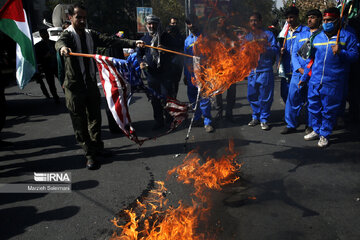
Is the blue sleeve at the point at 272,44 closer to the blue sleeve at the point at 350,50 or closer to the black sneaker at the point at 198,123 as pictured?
the blue sleeve at the point at 350,50

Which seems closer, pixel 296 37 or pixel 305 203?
pixel 305 203

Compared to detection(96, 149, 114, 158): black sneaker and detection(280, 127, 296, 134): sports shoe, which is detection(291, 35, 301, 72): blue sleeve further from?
detection(96, 149, 114, 158): black sneaker

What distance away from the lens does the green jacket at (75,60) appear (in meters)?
3.90

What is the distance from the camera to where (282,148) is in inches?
189

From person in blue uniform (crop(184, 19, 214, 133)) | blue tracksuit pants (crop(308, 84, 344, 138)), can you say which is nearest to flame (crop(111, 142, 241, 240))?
person in blue uniform (crop(184, 19, 214, 133))

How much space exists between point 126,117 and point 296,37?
3.95m

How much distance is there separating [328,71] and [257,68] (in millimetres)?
1558

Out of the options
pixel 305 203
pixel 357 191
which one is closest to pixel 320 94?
pixel 357 191

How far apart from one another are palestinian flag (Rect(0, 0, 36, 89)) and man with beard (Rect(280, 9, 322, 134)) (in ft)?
15.8

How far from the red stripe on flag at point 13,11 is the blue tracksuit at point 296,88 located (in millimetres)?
5030

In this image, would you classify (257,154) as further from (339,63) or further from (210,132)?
(339,63)

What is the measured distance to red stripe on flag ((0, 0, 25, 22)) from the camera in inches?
167

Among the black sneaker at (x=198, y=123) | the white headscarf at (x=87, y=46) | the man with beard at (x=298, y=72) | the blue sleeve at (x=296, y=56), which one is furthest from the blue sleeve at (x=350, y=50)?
the white headscarf at (x=87, y=46)

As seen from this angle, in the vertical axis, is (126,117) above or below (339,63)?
below
